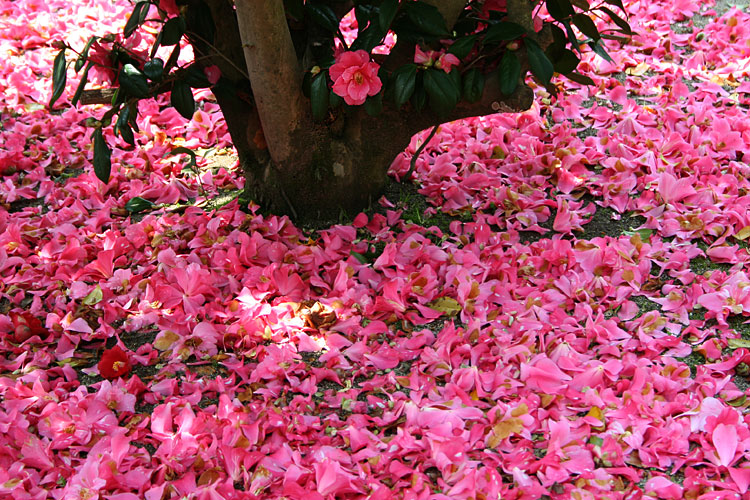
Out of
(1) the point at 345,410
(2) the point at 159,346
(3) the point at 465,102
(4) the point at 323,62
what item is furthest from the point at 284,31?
(1) the point at 345,410

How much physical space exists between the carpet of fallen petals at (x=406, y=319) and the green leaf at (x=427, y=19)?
0.57 meters

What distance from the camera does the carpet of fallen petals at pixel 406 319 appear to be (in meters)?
1.38

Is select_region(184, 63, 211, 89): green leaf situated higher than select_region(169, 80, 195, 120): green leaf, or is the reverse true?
select_region(184, 63, 211, 89): green leaf

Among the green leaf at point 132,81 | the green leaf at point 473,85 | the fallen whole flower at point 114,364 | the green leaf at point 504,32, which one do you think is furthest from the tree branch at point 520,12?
the fallen whole flower at point 114,364

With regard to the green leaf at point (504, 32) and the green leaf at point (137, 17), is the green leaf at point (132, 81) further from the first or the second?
the green leaf at point (504, 32)

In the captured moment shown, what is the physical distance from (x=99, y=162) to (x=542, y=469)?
50.2 inches

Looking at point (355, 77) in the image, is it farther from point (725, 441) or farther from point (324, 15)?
point (725, 441)

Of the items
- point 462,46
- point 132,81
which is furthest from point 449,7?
point 132,81

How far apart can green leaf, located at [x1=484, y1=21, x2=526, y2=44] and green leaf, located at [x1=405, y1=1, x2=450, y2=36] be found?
0.10m

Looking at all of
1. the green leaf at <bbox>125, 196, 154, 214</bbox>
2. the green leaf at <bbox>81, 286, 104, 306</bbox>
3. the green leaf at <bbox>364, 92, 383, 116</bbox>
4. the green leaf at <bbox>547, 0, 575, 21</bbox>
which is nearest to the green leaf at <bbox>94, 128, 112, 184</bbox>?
the green leaf at <bbox>81, 286, 104, 306</bbox>

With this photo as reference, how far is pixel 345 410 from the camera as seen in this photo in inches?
60.5

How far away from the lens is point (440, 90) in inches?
67.1

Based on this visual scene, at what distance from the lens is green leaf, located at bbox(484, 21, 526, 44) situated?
1.68 m

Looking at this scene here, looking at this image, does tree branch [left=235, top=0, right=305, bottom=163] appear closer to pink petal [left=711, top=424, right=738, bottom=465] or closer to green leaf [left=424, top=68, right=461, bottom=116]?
green leaf [left=424, top=68, right=461, bottom=116]
